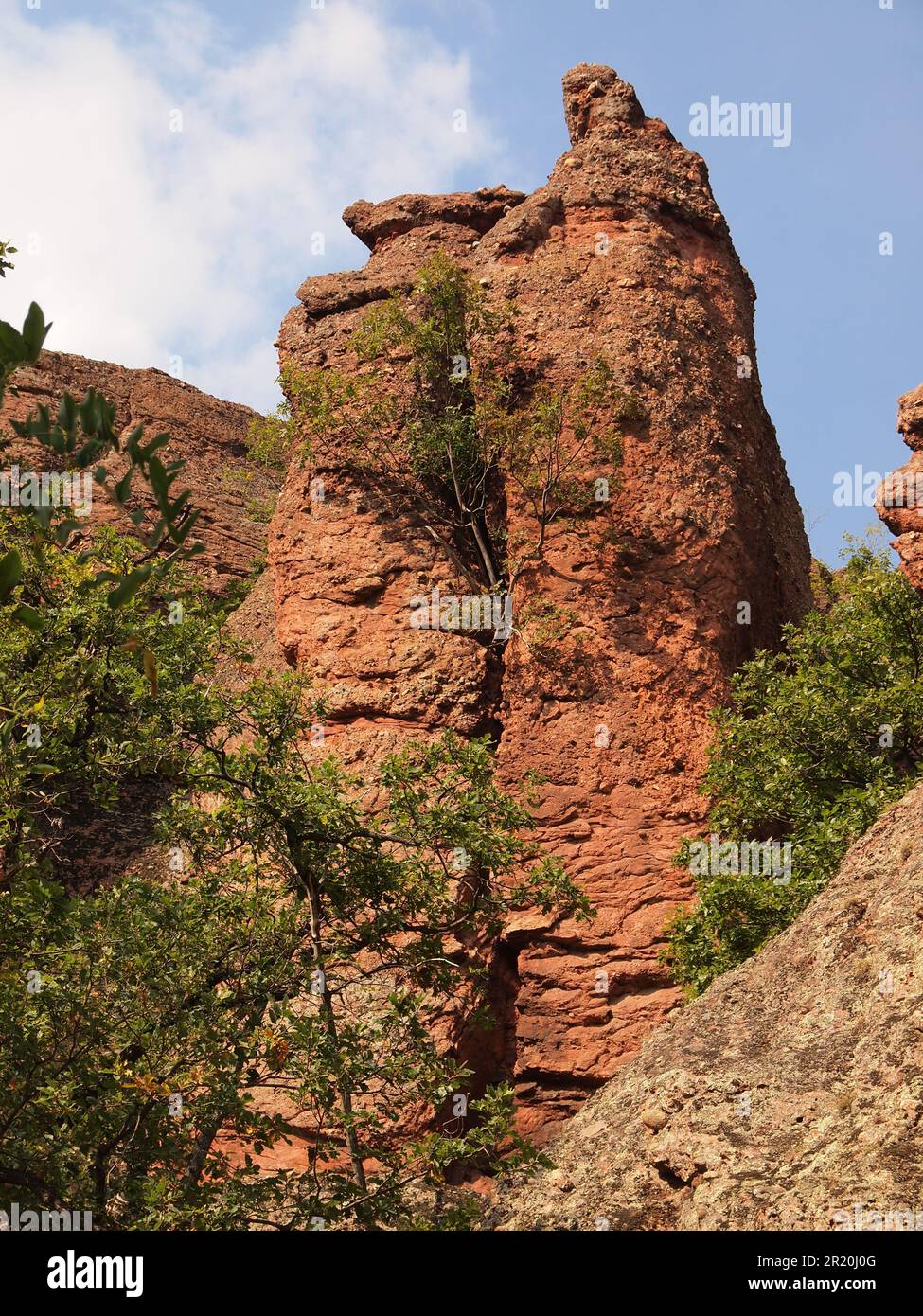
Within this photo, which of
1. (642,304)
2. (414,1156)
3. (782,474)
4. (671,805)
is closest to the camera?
(414,1156)

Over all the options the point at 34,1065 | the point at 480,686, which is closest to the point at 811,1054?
the point at 34,1065

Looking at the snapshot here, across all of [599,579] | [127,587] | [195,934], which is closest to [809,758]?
[599,579]

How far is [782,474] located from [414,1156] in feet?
47.2

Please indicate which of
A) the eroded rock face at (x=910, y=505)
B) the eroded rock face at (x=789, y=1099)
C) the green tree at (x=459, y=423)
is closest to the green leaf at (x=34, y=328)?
the eroded rock face at (x=789, y=1099)

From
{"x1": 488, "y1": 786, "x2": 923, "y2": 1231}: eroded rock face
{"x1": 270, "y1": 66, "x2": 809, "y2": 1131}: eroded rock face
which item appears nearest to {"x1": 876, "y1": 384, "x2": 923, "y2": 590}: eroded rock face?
{"x1": 270, "y1": 66, "x2": 809, "y2": 1131}: eroded rock face

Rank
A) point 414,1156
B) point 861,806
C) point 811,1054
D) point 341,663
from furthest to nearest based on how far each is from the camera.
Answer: point 341,663 < point 861,806 < point 414,1156 < point 811,1054

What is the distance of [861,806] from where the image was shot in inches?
612

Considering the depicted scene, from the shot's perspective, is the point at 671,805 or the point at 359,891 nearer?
the point at 359,891

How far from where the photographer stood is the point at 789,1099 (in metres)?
8.23

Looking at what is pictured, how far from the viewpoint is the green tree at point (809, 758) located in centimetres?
1539

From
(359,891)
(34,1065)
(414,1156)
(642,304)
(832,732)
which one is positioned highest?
(642,304)

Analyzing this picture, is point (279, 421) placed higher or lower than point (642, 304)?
lower

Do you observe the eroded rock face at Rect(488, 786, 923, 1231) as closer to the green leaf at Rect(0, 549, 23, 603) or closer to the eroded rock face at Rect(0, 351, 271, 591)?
the green leaf at Rect(0, 549, 23, 603)
